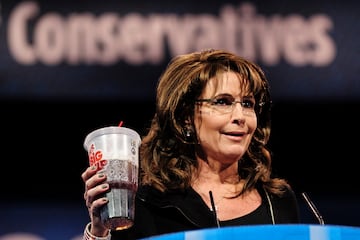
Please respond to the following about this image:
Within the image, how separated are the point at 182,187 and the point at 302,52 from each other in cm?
166

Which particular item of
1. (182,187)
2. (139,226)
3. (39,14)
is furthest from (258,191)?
(39,14)

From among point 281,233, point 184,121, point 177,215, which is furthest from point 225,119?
point 281,233

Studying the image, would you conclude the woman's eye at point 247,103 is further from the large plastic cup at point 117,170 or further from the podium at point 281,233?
the podium at point 281,233

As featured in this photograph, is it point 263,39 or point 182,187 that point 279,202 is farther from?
point 263,39

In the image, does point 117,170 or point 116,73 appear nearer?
point 117,170

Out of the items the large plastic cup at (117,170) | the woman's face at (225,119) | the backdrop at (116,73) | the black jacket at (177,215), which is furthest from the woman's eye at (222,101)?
the backdrop at (116,73)

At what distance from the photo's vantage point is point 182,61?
2.37 metres

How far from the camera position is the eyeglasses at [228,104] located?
7.34ft

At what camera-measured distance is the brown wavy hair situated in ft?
7.48

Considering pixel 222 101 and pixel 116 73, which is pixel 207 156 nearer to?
pixel 222 101

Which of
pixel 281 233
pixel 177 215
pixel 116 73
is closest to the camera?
pixel 281 233

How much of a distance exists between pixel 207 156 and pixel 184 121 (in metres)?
0.11

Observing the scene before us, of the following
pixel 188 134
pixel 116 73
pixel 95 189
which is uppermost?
pixel 116 73

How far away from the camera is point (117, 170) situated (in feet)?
5.95
